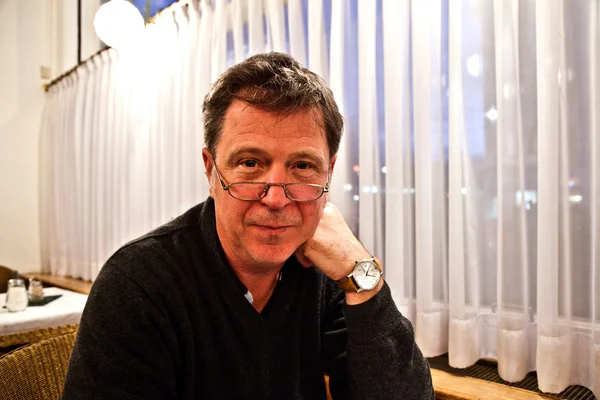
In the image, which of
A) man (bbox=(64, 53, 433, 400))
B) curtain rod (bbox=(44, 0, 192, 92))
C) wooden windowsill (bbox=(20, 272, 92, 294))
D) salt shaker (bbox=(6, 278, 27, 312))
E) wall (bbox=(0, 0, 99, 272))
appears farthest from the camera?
wall (bbox=(0, 0, 99, 272))

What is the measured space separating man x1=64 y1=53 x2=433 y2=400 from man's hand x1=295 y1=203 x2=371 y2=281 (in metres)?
0.01

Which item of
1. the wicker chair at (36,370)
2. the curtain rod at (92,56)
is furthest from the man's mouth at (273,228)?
the curtain rod at (92,56)

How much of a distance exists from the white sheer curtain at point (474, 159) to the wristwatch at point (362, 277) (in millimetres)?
687

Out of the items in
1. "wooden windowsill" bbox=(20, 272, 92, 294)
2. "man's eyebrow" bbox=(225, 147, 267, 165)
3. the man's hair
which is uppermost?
the man's hair

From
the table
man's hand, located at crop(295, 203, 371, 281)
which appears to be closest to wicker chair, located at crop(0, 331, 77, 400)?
man's hand, located at crop(295, 203, 371, 281)

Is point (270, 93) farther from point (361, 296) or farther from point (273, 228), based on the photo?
point (361, 296)

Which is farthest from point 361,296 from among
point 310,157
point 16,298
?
point 16,298

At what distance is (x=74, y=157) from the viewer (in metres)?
4.43

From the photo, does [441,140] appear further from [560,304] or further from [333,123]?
[333,123]

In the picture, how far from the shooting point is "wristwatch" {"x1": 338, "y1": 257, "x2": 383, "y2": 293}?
111 cm

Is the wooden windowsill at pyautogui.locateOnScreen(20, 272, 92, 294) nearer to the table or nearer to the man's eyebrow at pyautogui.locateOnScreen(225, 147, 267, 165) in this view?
the table

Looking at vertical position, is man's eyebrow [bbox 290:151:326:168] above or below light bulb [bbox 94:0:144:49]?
below

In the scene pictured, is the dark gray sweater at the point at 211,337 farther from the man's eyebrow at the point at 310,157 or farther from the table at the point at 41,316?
the table at the point at 41,316

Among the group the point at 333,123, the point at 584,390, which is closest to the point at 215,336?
the point at 333,123
